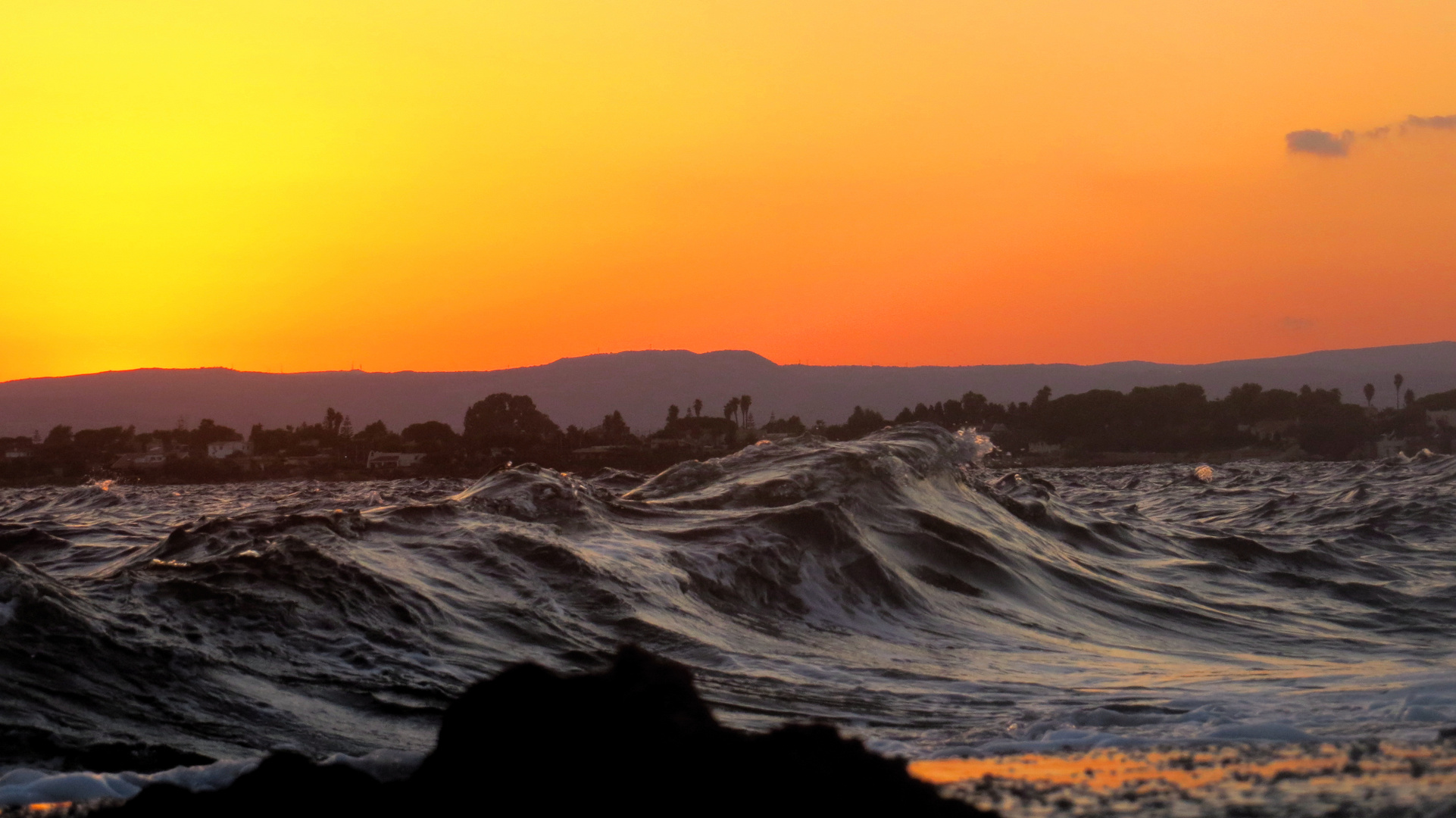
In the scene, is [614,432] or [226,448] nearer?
[226,448]

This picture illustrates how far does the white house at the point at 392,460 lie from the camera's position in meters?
57.8

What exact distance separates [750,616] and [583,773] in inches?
220

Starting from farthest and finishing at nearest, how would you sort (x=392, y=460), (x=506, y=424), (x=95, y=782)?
(x=506, y=424) → (x=392, y=460) → (x=95, y=782)

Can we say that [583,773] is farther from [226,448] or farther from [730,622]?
[226,448]

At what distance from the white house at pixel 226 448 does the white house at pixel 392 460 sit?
7.56 m

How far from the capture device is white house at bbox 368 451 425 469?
5781 cm

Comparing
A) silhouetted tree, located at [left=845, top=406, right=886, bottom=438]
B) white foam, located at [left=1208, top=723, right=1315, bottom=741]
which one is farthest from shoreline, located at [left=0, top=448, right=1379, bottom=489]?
white foam, located at [left=1208, top=723, right=1315, bottom=741]

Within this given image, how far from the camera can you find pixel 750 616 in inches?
316

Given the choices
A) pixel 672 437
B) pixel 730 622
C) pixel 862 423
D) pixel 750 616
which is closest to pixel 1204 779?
pixel 730 622

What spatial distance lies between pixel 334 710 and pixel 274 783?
8.01 feet

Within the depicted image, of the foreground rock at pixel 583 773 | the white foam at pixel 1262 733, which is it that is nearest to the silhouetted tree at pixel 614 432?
the white foam at pixel 1262 733

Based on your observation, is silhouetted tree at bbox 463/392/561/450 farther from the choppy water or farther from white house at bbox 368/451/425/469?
the choppy water

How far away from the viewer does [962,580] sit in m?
10.3

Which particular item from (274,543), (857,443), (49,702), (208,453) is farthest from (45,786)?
(208,453)
